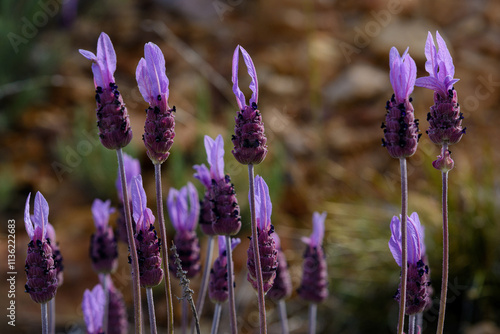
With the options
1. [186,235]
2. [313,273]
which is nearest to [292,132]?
[313,273]

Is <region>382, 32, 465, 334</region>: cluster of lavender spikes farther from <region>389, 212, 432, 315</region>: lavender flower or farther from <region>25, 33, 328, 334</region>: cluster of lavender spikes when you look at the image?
<region>25, 33, 328, 334</region>: cluster of lavender spikes

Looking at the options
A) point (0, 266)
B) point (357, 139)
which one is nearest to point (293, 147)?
point (357, 139)

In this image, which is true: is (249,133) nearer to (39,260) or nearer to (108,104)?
(108,104)

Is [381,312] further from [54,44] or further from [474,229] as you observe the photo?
[54,44]

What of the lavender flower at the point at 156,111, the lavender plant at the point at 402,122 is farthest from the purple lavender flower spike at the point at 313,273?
the lavender flower at the point at 156,111

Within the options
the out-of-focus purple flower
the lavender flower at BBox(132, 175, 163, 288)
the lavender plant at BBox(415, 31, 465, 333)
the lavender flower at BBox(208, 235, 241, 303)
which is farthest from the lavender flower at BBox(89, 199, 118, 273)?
the lavender plant at BBox(415, 31, 465, 333)

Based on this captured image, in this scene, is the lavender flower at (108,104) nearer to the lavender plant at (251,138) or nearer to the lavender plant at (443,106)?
the lavender plant at (251,138)
